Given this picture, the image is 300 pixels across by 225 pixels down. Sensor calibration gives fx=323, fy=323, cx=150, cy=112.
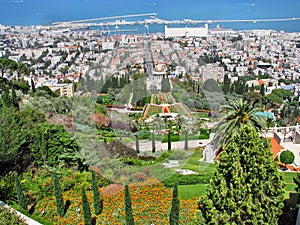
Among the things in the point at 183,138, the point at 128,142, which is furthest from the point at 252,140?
the point at 128,142

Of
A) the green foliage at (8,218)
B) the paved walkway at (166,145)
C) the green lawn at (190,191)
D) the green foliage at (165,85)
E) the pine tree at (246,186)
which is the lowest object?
the green lawn at (190,191)

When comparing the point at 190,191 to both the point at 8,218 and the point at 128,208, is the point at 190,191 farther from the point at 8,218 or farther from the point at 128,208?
the point at 8,218

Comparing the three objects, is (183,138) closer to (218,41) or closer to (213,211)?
(213,211)

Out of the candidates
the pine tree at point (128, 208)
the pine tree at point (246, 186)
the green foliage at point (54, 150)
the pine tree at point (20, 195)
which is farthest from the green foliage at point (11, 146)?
the pine tree at point (246, 186)

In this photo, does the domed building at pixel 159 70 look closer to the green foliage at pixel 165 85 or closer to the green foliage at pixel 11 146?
the green foliage at pixel 165 85

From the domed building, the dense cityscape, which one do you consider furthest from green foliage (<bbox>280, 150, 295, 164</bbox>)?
the domed building

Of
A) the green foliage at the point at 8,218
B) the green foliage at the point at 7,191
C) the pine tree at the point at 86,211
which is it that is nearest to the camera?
the green foliage at the point at 8,218

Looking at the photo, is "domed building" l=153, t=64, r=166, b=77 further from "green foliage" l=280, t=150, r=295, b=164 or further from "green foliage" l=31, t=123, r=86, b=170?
"green foliage" l=280, t=150, r=295, b=164
